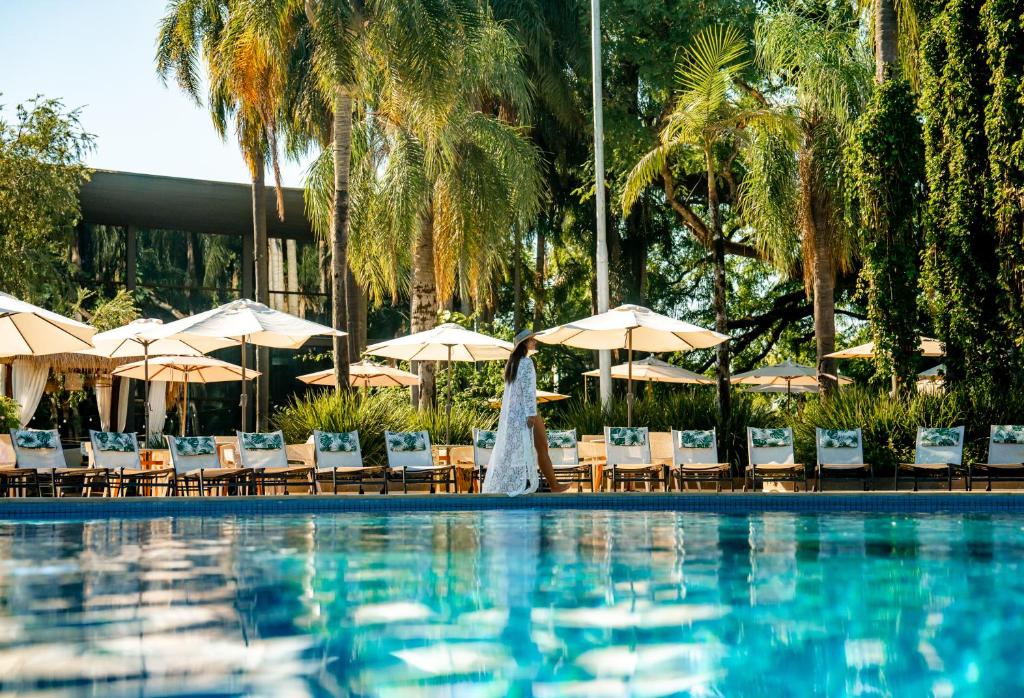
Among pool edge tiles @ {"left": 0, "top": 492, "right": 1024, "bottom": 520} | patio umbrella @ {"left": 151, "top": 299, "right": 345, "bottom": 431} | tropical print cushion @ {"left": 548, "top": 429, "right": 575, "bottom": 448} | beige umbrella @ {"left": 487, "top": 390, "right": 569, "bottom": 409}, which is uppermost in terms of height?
patio umbrella @ {"left": 151, "top": 299, "right": 345, "bottom": 431}

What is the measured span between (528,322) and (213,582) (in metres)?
22.9

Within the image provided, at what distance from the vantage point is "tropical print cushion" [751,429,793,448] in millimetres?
15008

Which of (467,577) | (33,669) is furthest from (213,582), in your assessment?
(33,669)

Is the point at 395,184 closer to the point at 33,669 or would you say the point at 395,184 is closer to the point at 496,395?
the point at 496,395

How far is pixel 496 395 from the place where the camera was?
24.6m

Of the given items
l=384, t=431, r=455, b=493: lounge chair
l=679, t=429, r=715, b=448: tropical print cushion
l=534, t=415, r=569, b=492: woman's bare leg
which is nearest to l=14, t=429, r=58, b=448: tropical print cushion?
l=384, t=431, r=455, b=493: lounge chair

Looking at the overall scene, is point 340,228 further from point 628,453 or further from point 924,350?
point 924,350

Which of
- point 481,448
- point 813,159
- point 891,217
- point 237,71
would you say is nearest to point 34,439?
point 481,448

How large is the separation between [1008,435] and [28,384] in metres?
17.3

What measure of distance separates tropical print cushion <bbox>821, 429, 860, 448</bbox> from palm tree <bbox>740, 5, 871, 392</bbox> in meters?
4.91

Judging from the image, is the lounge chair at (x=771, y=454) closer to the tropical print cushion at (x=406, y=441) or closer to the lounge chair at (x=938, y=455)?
the lounge chair at (x=938, y=455)

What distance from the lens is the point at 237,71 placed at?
57.9 ft

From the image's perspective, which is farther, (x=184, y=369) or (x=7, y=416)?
(x=184, y=369)

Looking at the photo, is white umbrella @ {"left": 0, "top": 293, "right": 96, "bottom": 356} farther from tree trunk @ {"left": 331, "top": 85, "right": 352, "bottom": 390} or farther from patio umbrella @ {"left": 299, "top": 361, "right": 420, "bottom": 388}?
patio umbrella @ {"left": 299, "top": 361, "right": 420, "bottom": 388}
